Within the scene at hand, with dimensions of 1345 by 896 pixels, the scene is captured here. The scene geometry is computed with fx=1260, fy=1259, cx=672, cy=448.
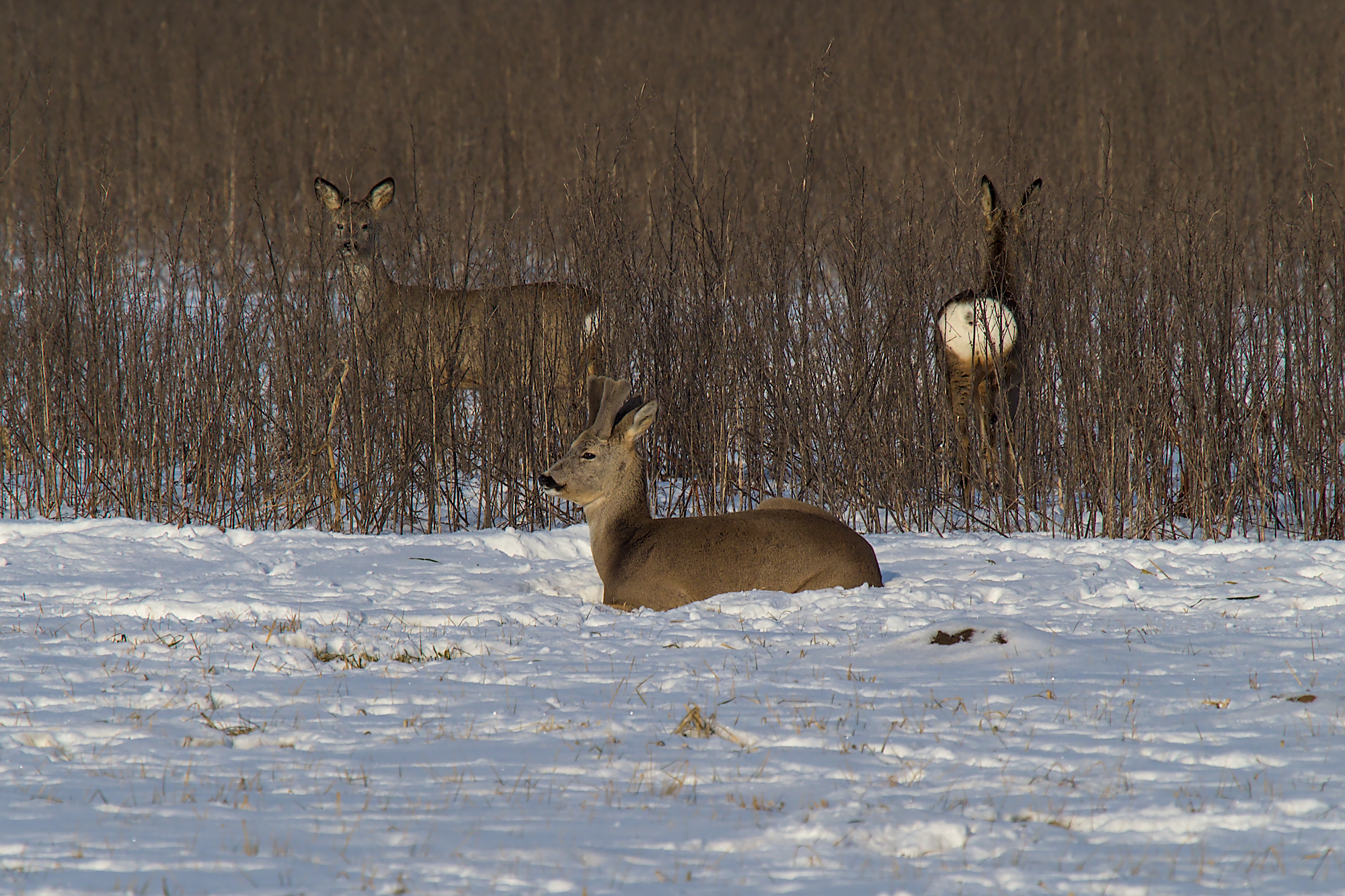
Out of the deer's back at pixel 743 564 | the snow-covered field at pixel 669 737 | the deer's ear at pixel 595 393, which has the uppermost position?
the deer's ear at pixel 595 393

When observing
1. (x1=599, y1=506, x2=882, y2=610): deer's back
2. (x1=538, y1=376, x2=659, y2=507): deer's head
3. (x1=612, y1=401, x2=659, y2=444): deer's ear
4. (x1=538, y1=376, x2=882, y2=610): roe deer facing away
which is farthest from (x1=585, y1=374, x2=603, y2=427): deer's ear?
(x1=599, y1=506, x2=882, y2=610): deer's back

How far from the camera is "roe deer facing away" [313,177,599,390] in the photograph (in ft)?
26.8

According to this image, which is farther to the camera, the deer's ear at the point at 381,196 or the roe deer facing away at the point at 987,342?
the deer's ear at the point at 381,196

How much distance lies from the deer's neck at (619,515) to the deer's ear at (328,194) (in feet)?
15.1

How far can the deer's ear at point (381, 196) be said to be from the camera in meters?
10.2

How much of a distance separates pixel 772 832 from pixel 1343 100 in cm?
1986

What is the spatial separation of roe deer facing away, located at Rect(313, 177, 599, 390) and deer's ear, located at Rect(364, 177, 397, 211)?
135 centimetres

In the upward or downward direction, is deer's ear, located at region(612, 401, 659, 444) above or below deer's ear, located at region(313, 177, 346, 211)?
below

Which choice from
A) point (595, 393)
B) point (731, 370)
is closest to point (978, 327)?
point (731, 370)

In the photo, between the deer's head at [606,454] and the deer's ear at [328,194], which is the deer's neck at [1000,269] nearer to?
the deer's head at [606,454]

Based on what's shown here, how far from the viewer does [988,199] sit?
330 inches

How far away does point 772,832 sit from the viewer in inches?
110

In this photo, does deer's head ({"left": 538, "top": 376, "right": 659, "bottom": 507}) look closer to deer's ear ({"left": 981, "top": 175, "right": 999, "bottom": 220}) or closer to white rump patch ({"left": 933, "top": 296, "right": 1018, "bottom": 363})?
white rump patch ({"left": 933, "top": 296, "right": 1018, "bottom": 363})

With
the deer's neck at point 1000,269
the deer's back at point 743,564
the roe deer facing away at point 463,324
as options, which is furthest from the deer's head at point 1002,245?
the deer's back at point 743,564
